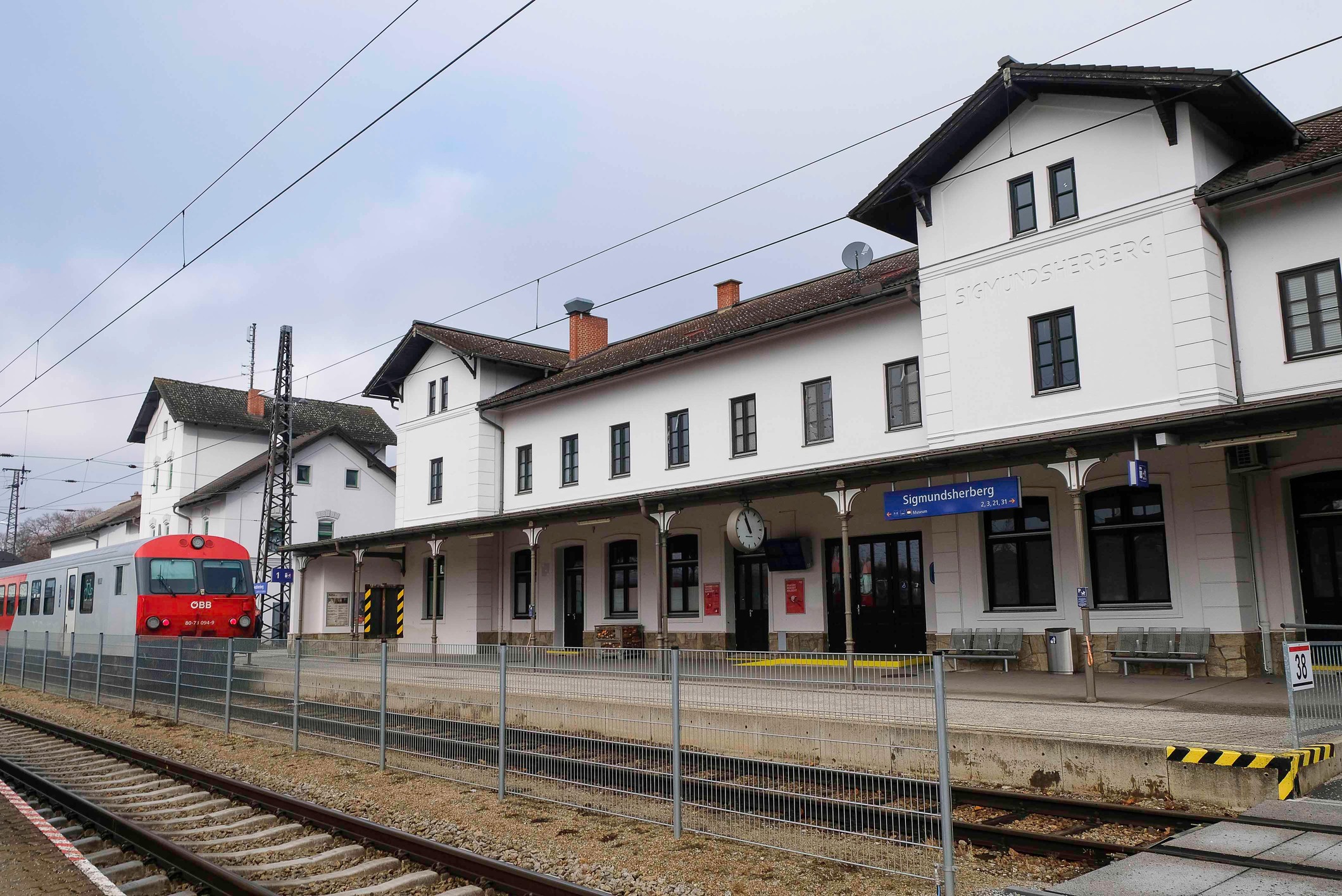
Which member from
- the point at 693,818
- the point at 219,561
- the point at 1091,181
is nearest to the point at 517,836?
the point at 693,818

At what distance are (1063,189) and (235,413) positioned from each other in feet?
127

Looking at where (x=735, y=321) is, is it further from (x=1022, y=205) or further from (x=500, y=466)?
(x=500, y=466)

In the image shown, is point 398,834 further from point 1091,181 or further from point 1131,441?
point 1091,181

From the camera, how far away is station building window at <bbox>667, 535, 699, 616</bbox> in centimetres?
2145

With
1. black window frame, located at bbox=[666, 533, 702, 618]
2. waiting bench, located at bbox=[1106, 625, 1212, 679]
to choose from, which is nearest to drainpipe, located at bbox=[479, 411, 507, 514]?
black window frame, located at bbox=[666, 533, 702, 618]

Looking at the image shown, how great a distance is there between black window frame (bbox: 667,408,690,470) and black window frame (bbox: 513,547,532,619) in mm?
5927

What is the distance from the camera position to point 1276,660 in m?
13.6

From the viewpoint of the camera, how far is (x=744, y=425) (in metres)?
20.5

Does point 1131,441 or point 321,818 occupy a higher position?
point 1131,441

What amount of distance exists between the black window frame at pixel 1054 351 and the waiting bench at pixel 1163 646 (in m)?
3.71

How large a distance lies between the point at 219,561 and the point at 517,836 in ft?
50.4

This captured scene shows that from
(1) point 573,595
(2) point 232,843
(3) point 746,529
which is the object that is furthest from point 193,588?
(2) point 232,843

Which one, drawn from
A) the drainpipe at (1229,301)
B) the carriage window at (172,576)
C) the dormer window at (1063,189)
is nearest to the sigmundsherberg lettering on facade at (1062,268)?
the dormer window at (1063,189)

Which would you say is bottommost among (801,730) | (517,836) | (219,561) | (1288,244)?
(517,836)
